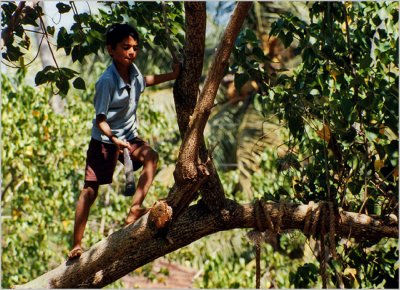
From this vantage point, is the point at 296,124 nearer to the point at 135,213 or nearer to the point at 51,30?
the point at 135,213

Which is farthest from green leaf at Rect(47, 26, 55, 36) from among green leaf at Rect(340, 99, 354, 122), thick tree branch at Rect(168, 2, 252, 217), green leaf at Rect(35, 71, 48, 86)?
green leaf at Rect(340, 99, 354, 122)

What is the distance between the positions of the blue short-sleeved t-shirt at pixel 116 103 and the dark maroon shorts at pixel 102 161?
41mm

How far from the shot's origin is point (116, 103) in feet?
13.1

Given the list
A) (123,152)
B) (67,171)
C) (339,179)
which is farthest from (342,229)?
(67,171)

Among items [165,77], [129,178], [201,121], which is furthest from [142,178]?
[201,121]

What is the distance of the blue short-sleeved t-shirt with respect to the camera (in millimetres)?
3926

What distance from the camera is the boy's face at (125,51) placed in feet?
13.1

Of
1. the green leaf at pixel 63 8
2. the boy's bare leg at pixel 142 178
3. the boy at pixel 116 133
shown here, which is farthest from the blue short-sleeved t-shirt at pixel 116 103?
the green leaf at pixel 63 8

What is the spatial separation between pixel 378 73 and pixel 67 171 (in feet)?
15.1

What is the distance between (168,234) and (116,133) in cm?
59

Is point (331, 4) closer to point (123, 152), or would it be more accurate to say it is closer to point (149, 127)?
point (123, 152)

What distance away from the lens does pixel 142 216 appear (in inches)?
143

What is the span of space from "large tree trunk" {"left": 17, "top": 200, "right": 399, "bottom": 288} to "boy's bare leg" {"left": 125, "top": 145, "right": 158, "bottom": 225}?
24 cm

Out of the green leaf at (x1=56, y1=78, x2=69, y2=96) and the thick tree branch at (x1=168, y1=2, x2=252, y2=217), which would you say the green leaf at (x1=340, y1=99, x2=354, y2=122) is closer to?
the thick tree branch at (x1=168, y1=2, x2=252, y2=217)
